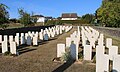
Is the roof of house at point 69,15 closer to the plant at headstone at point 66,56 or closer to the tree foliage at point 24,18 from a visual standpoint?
the tree foliage at point 24,18

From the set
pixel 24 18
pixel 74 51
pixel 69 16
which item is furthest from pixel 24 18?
pixel 69 16

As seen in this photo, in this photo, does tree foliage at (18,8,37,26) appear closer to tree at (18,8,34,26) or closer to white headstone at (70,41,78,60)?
tree at (18,8,34,26)

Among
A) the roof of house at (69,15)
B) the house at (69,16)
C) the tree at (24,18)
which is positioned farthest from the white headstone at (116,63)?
the roof of house at (69,15)

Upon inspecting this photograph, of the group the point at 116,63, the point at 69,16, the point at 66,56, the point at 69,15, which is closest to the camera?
the point at 116,63

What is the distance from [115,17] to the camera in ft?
133

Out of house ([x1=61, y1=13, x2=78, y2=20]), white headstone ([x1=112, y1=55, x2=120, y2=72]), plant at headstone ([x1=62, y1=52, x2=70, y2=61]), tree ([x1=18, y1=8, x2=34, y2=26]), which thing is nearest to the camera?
white headstone ([x1=112, y1=55, x2=120, y2=72])

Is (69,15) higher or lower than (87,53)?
higher

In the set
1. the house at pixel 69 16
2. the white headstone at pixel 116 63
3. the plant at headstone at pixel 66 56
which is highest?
the house at pixel 69 16

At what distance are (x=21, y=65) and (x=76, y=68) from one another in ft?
7.65

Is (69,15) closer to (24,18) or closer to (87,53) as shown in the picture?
(24,18)

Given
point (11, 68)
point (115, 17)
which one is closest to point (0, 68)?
point (11, 68)

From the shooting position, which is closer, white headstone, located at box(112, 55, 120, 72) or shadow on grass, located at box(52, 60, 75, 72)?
white headstone, located at box(112, 55, 120, 72)

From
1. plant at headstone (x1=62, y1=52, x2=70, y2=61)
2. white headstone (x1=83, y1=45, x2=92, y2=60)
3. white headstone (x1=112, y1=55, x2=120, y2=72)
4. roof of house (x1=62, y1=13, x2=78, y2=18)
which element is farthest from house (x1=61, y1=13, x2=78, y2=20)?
white headstone (x1=112, y1=55, x2=120, y2=72)

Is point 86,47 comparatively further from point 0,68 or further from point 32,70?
point 0,68
